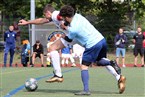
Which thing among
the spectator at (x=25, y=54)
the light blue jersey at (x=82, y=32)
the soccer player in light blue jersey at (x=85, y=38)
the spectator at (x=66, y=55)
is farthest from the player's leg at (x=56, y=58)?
the spectator at (x=25, y=54)

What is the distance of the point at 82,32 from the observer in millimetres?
9609

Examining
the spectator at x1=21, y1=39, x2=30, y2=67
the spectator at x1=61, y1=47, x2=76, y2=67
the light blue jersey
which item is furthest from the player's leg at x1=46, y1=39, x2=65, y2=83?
the spectator at x1=21, y1=39, x2=30, y2=67

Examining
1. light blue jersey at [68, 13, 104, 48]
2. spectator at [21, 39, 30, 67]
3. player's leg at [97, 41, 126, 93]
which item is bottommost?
player's leg at [97, 41, 126, 93]

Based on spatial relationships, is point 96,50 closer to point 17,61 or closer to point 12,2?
point 17,61

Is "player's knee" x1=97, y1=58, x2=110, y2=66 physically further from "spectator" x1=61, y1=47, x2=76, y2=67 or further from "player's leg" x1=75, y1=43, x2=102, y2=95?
"spectator" x1=61, y1=47, x2=76, y2=67

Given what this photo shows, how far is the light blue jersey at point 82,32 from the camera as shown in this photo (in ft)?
31.3

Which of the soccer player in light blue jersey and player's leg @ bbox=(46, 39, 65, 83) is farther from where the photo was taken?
player's leg @ bbox=(46, 39, 65, 83)

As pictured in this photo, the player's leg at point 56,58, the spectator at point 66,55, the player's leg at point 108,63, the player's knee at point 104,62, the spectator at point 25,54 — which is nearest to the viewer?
the player's leg at point 108,63

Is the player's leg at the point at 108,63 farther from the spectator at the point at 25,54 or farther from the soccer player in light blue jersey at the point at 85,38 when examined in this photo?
the spectator at the point at 25,54

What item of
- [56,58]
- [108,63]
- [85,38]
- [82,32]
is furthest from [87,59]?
[56,58]

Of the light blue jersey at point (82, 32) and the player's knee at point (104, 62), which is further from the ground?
the light blue jersey at point (82, 32)

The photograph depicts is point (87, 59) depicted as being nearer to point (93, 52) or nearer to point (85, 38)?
point (93, 52)

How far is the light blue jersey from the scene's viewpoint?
376 inches

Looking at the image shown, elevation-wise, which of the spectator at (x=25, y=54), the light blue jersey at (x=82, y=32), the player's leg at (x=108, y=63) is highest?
the spectator at (x=25, y=54)
